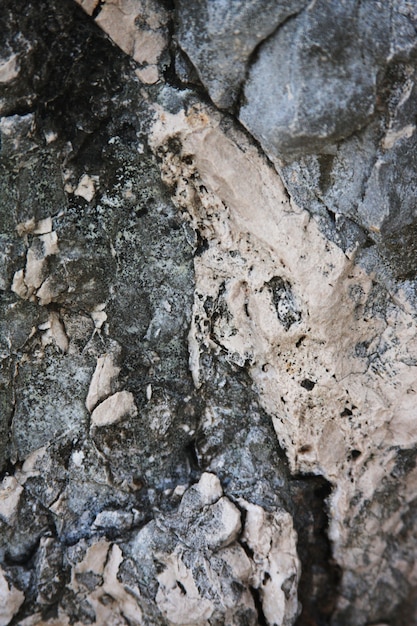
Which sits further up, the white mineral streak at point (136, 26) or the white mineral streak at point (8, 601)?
the white mineral streak at point (136, 26)

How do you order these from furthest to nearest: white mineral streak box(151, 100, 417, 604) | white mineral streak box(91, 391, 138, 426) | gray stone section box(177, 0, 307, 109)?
white mineral streak box(91, 391, 138, 426) < white mineral streak box(151, 100, 417, 604) < gray stone section box(177, 0, 307, 109)

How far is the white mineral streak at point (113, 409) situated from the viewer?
1.04 m

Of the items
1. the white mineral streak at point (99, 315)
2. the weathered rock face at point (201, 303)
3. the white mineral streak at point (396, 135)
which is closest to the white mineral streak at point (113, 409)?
the weathered rock face at point (201, 303)

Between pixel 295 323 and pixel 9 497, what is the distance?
0.56m

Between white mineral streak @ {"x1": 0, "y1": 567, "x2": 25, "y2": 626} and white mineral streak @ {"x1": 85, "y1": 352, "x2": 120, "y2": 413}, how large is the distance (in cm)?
32

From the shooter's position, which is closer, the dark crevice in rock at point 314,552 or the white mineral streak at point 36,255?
the white mineral streak at point 36,255

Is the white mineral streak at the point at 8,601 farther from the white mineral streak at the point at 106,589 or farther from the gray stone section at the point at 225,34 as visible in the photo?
the gray stone section at the point at 225,34

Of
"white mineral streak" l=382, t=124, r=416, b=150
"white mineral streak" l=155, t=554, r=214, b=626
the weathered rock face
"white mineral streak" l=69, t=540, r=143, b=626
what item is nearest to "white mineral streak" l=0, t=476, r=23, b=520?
the weathered rock face

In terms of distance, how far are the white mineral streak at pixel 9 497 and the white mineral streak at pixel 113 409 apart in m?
0.17

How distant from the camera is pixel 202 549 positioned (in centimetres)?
101

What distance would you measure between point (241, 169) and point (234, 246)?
5.1 inches

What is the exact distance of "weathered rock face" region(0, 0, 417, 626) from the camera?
87 centimetres

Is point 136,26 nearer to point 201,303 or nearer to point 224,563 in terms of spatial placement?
point 201,303

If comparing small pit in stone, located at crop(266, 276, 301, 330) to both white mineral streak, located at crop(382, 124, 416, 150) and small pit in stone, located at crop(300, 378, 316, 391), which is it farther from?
white mineral streak, located at crop(382, 124, 416, 150)
